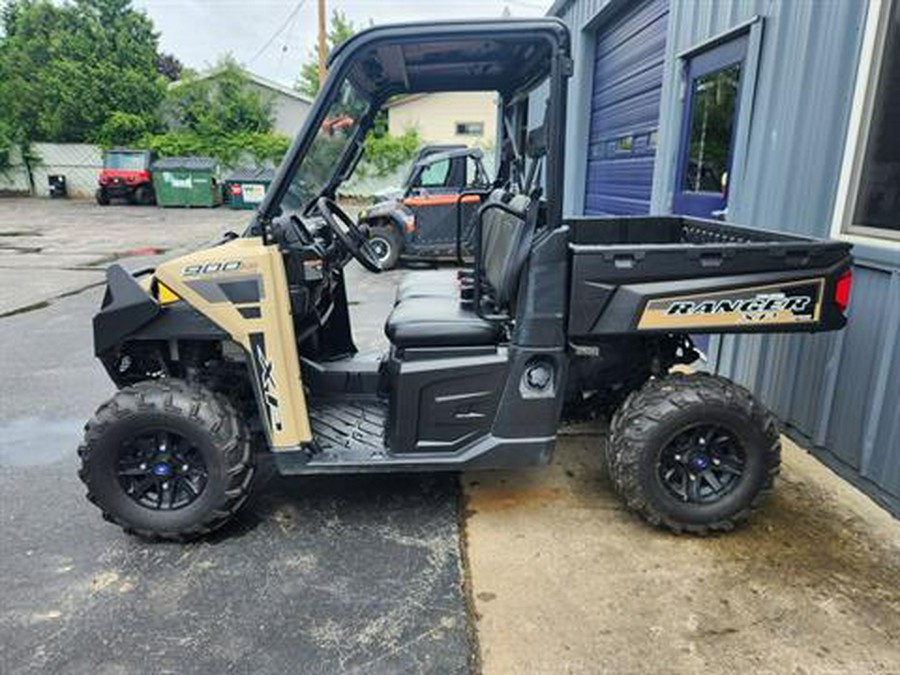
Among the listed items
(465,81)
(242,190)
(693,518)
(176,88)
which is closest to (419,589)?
(693,518)

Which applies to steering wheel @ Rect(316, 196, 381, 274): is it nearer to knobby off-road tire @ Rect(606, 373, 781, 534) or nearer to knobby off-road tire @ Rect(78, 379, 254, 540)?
knobby off-road tire @ Rect(78, 379, 254, 540)

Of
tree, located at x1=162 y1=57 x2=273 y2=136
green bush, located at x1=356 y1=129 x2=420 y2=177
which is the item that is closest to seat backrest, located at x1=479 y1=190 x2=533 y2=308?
green bush, located at x1=356 y1=129 x2=420 y2=177

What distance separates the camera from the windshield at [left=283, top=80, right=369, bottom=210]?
2.69 metres

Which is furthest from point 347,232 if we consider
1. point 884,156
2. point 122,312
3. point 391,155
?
point 391,155

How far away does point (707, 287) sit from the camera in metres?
2.53

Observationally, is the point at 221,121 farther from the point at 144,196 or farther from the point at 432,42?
the point at 432,42

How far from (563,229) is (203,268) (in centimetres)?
147

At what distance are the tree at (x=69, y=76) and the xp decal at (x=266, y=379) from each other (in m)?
25.3

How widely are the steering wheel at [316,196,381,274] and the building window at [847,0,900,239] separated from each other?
2429 mm

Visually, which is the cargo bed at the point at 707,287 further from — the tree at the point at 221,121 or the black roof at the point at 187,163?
the tree at the point at 221,121

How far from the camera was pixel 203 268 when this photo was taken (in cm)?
256

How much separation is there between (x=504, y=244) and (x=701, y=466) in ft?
4.37

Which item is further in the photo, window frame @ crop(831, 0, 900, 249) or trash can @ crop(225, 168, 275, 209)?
trash can @ crop(225, 168, 275, 209)

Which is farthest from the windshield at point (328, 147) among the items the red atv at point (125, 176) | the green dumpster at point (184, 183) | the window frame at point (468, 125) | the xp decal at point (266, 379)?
the window frame at point (468, 125)
